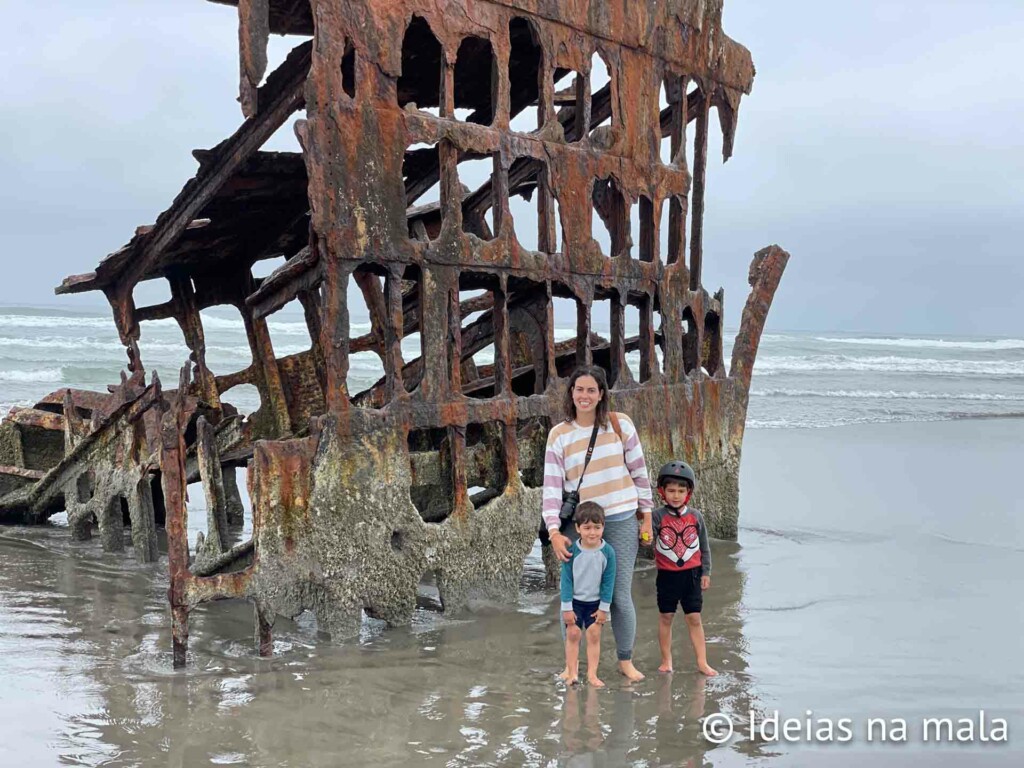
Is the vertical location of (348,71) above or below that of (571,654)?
above

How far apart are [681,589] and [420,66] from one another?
13.6 feet

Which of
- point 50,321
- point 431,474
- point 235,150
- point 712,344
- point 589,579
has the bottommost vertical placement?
point 589,579

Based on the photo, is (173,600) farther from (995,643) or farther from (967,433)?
(967,433)

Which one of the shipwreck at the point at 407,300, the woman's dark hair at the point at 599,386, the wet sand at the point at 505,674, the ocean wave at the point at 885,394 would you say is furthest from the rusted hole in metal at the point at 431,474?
the ocean wave at the point at 885,394

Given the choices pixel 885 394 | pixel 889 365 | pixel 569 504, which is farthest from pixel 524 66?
pixel 889 365

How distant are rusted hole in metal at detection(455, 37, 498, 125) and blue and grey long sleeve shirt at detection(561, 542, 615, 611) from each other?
284cm

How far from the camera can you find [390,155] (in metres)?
5.68

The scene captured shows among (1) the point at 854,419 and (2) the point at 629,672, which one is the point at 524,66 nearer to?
(2) the point at 629,672

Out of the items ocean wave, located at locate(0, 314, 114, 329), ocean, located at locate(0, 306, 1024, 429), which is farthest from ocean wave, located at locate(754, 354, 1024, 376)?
ocean wave, located at locate(0, 314, 114, 329)

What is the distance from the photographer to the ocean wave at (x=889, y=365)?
1451 inches

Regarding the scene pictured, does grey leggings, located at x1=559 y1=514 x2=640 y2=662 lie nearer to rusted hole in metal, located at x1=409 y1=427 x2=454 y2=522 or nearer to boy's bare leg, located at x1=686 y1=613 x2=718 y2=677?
boy's bare leg, located at x1=686 y1=613 x2=718 y2=677

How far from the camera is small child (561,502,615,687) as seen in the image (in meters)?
4.82

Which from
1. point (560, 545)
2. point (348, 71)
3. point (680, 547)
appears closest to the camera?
point (560, 545)

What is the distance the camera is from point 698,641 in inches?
206
